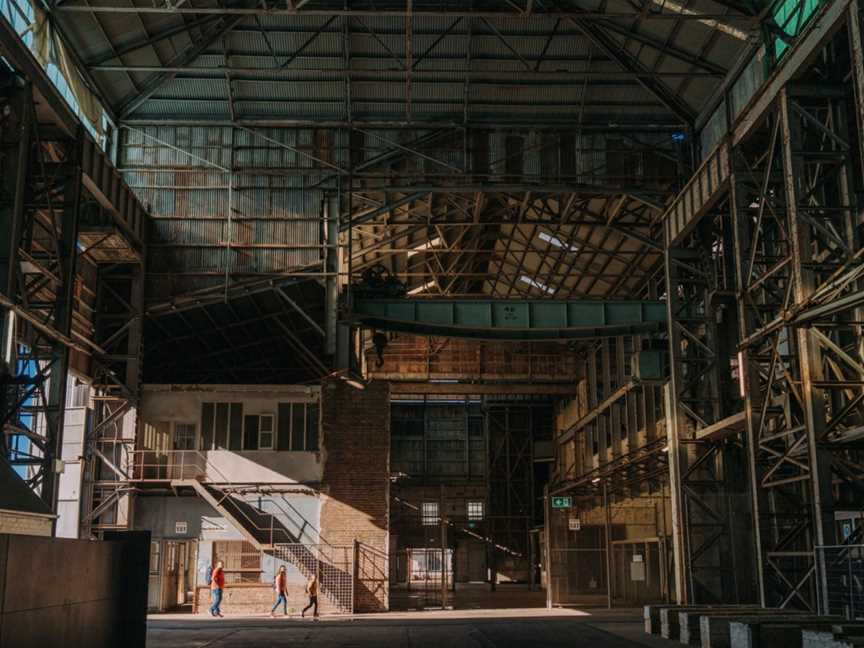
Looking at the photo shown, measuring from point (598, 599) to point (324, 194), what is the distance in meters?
18.6

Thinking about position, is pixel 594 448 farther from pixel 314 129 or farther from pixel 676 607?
pixel 676 607

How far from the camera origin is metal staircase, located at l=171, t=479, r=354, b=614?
3366 centimetres

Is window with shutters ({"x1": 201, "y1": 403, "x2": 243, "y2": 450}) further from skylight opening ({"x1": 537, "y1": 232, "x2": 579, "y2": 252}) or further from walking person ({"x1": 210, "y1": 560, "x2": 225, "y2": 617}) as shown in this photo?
skylight opening ({"x1": 537, "y1": 232, "x2": 579, "y2": 252})

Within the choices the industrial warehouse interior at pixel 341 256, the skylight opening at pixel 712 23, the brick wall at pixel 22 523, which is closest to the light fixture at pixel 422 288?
the industrial warehouse interior at pixel 341 256

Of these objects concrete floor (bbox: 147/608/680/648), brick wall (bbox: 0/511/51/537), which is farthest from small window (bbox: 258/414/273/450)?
brick wall (bbox: 0/511/51/537)

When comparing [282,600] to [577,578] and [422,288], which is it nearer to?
[577,578]

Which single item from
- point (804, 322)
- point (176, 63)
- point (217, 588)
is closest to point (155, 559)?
point (217, 588)

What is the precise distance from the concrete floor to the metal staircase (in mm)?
1654

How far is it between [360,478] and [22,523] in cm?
2231

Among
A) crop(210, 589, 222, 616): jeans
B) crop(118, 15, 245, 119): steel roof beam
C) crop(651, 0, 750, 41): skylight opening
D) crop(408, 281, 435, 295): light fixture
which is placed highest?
crop(118, 15, 245, 119): steel roof beam

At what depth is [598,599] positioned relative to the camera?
1439 inches

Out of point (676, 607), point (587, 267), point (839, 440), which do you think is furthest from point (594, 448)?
point (839, 440)

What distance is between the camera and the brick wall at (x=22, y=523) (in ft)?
40.8

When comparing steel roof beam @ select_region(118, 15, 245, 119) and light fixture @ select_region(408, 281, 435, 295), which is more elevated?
steel roof beam @ select_region(118, 15, 245, 119)
